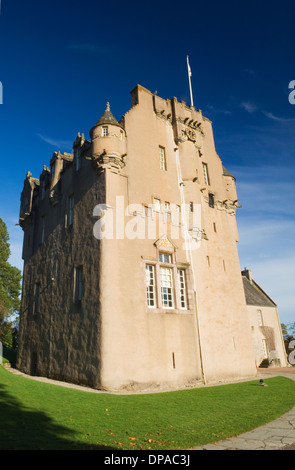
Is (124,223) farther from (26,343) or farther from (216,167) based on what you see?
(26,343)

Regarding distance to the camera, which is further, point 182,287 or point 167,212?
point 167,212

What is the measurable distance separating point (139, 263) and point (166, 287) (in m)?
2.50

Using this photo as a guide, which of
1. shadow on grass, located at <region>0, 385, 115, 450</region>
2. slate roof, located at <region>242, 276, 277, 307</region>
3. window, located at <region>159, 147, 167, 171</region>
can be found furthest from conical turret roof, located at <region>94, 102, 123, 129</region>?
slate roof, located at <region>242, 276, 277, 307</region>

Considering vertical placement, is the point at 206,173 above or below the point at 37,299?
above

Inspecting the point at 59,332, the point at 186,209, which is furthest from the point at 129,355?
the point at 186,209

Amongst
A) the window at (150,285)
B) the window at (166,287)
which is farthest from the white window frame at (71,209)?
the window at (166,287)

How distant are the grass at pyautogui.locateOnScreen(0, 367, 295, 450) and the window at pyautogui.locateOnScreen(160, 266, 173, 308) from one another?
5.42m

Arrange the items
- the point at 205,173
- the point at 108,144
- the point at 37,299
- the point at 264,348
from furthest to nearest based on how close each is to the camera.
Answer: the point at 264,348 → the point at 205,173 → the point at 37,299 → the point at 108,144

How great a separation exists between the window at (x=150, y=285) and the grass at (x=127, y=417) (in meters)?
5.07

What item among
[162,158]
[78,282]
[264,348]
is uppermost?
[162,158]

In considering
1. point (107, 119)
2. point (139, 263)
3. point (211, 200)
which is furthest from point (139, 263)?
point (211, 200)

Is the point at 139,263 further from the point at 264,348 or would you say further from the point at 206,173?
the point at 264,348

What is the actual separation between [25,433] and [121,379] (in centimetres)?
823

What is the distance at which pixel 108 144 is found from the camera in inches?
723
